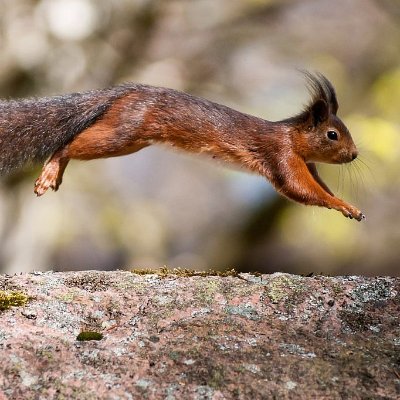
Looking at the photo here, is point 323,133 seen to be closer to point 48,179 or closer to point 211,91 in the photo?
point 48,179

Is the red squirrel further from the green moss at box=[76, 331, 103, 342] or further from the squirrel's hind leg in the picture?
the green moss at box=[76, 331, 103, 342]

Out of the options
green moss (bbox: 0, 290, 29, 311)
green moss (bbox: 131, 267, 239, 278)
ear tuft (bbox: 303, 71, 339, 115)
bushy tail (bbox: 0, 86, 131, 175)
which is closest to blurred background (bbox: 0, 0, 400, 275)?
ear tuft (bbox: 303, 71, 339, 115)

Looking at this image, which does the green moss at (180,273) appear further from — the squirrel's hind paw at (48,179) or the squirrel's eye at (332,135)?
the squirrel's eye at (332,135)

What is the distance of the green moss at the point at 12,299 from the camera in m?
3.32

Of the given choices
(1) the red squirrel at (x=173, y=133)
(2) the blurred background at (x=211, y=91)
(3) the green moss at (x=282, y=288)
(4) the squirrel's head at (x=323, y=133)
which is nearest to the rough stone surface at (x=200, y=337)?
(3) the green moss at (x=282, y=288)

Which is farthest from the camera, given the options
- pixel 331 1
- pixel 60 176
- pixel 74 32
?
pixel 331 1

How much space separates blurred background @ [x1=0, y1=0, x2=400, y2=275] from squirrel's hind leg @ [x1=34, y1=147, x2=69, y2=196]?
4659 millimetres

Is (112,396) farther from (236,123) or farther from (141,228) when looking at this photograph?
(141,228)

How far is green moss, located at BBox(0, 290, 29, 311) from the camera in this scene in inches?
131

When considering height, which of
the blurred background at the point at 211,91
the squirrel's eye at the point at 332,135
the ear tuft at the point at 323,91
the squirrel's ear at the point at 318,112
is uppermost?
the ear tuft at the point at 323,91

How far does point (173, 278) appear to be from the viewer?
373 cm

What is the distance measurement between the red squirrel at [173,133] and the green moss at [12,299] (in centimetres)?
158

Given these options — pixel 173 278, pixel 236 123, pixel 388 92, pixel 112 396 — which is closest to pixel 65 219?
pixel 388 92

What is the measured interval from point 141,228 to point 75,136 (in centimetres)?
607
